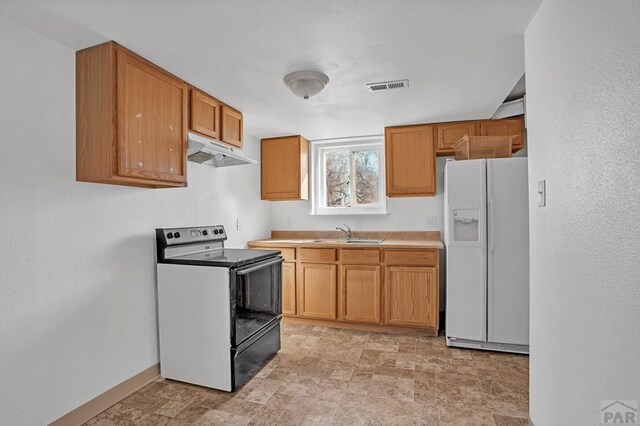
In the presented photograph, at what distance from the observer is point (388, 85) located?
249 cm

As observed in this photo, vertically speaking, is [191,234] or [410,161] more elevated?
[410,161]

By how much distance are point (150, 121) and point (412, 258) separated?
2.55 m

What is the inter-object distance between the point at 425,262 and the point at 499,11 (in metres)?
2.18

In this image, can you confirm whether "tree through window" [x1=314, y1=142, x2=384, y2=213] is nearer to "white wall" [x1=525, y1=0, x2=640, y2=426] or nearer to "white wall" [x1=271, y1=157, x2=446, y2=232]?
"white wall" [x1=271, y1=157, x2=446, y2=232]

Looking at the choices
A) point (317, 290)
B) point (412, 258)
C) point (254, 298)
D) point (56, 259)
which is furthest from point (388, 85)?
point (56, 259)

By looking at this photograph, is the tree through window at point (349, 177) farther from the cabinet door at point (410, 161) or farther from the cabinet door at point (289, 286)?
the cabinet door at point (289, 286)

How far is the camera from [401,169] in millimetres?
3596

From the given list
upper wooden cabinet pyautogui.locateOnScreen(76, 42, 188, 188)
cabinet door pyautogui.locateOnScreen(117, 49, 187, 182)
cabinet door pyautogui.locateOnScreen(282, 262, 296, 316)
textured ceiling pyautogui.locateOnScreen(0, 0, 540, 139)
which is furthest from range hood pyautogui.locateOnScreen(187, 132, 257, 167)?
cabinet door pyautogui.locateOnScreen(282, 262, 296, 316)

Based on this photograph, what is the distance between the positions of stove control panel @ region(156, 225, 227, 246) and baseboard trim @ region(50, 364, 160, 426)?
0.94 meters

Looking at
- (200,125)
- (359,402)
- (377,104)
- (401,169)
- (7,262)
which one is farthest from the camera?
(401,169)

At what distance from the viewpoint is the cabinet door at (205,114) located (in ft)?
8.31

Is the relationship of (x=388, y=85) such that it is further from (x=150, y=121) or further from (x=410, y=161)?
(x=150, y=121)

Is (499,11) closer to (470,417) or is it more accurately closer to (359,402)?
(470,417)

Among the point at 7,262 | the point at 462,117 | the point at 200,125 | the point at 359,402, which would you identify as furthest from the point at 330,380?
the point at 462,117
